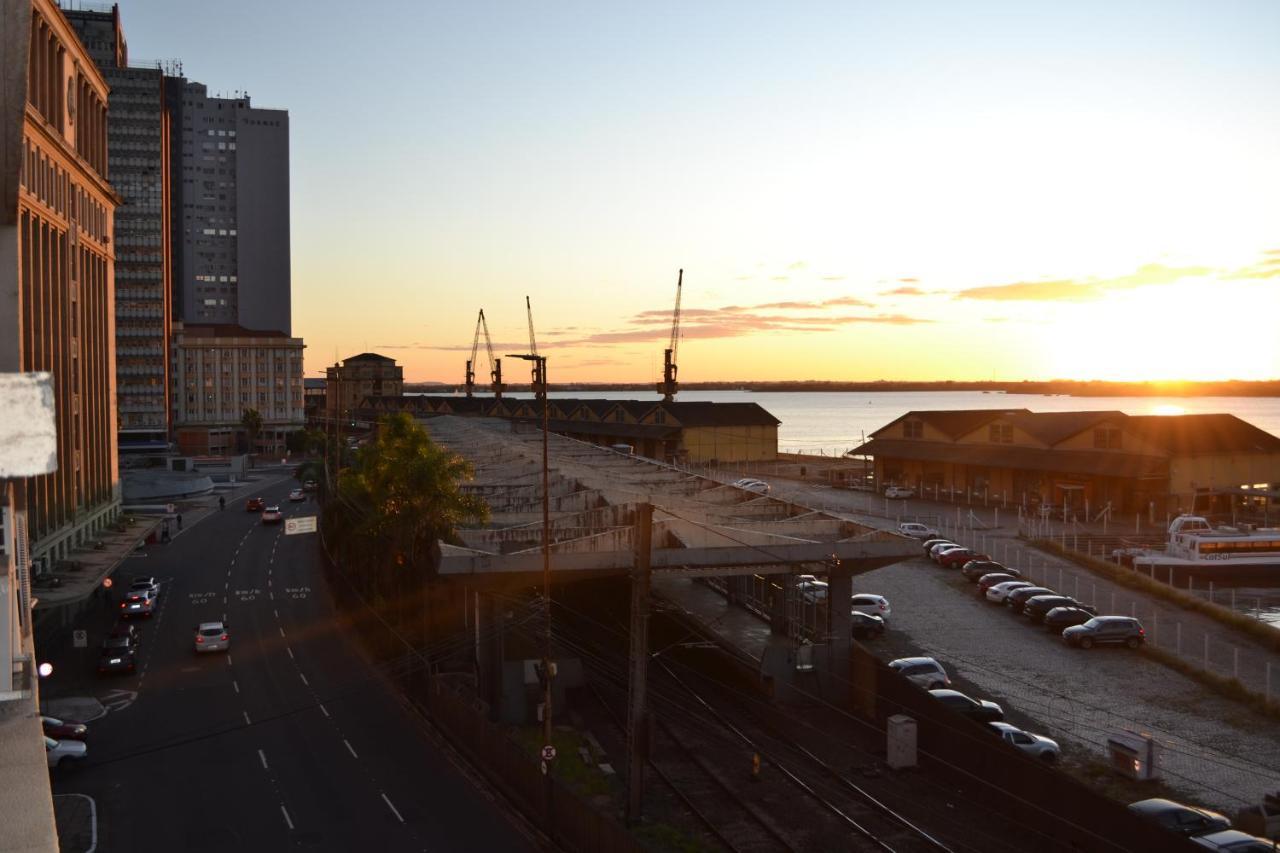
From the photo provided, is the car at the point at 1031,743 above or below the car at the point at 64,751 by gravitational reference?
above

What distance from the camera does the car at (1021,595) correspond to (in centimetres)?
4153

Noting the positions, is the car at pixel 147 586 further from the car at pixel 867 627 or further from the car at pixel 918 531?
the car at pixel 918 531

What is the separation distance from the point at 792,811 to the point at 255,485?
303ft

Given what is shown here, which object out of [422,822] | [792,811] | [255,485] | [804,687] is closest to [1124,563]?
[804,687]

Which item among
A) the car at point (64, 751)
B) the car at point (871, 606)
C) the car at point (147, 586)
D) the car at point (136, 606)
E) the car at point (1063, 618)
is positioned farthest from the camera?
the car at point (147, 586)

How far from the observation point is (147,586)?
47406 mm

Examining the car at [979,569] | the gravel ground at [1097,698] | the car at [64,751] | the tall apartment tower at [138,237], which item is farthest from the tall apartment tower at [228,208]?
the car at [64,751]

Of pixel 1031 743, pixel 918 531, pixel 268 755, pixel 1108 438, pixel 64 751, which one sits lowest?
pixel 268 755

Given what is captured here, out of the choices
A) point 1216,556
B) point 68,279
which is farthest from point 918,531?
point 68,279

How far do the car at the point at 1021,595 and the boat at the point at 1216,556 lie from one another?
10.2 meters

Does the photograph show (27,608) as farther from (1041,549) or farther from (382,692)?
(1041,549)

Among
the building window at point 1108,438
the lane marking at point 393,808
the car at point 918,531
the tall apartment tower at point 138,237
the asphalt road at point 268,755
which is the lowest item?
the asphalt road at point 268,755

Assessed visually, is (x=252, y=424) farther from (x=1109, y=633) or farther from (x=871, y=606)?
(x=1109, y=633)

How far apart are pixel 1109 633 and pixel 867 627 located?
27.2ft
